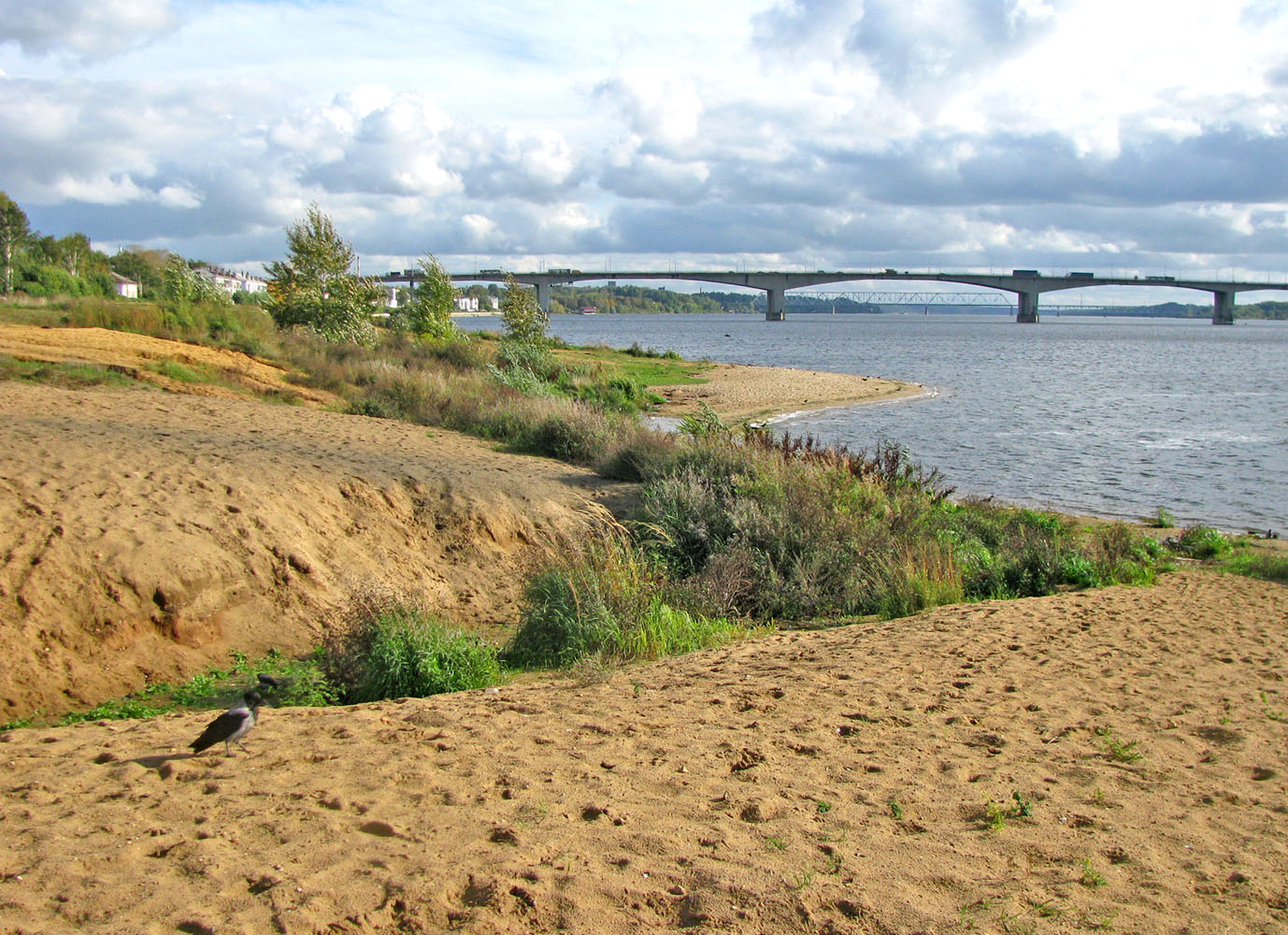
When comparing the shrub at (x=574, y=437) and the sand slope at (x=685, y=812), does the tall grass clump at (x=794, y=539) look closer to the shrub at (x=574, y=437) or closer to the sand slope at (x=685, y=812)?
the sand slope at (x=685, y=812)

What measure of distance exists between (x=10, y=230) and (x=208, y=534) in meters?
68.8

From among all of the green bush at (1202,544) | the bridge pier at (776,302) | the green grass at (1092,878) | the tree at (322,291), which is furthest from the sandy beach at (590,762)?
the bridge pier at (776,302)

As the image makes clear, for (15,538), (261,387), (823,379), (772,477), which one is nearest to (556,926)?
(15,538)

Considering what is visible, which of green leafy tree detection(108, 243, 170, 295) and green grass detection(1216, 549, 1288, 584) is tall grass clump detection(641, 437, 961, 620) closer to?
green grass detection(1216, 549, 1288, 584)

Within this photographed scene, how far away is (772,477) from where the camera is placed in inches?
492

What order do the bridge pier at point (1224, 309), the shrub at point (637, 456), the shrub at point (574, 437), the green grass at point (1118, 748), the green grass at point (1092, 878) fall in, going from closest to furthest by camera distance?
the green grass at point (1092, 878) < the green grass at point (1118, 748) < the shrub at point (637, 456) < the shrub at point (574, 437) < the bridge pier at point (1224, 309)

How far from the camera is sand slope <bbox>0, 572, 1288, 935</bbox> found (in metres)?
3.88

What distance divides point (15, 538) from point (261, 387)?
460 inches

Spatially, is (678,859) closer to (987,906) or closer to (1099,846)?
(987,906)

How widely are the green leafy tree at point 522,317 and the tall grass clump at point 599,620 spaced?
90.2 ft

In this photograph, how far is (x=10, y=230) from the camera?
64375mm

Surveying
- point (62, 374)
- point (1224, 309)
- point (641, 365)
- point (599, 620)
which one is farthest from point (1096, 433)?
point (1224, 309)

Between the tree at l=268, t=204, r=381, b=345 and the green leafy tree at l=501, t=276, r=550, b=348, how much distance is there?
5.11m

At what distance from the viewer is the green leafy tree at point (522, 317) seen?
36.4m
